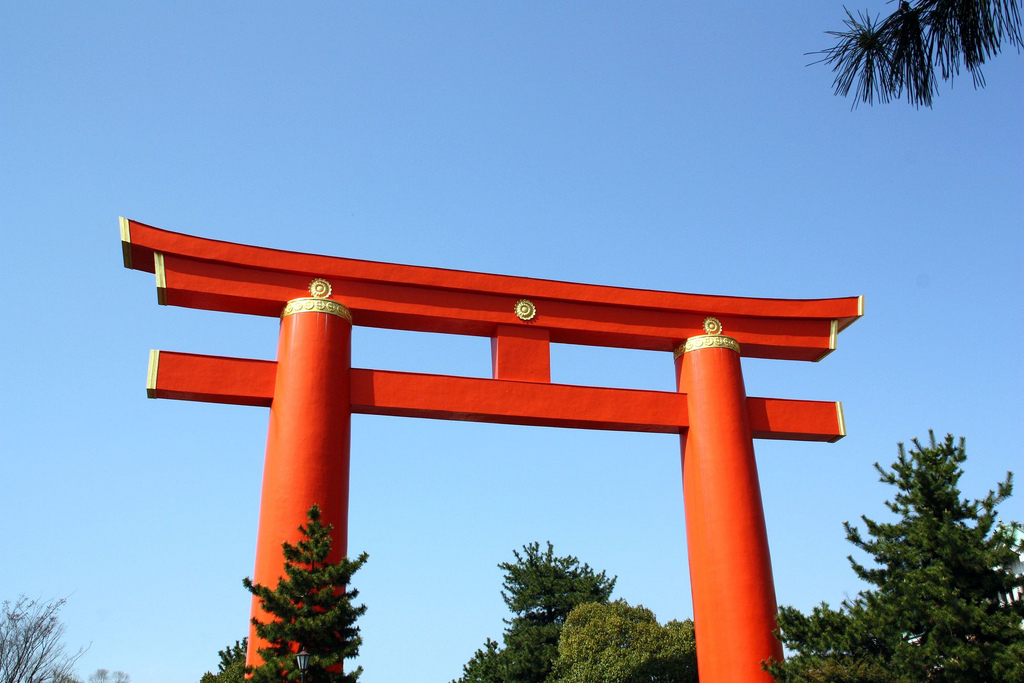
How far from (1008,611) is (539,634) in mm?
18576

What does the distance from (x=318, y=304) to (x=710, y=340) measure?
7650 mm

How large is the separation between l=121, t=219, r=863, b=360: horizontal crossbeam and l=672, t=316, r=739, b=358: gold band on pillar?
0.53 feet

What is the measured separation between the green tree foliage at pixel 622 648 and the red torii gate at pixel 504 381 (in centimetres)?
873

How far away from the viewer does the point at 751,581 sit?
55.0 feet

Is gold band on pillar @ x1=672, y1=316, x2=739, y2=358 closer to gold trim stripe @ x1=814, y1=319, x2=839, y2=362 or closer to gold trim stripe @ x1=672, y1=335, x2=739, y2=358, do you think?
gold trim stripe @ x1=672, y1=335, x2=739, y2=358

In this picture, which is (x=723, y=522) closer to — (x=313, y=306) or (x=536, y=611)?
(x=313, y=306)

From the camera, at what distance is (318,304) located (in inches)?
656

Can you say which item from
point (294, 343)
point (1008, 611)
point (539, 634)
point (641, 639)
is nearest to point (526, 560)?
point (539, 634)

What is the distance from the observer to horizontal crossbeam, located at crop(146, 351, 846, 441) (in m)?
16.1

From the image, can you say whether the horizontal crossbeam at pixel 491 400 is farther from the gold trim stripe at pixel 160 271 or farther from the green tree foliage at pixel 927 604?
the green tree foliage at pixel 927 604

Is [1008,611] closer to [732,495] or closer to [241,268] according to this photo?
[732,495]

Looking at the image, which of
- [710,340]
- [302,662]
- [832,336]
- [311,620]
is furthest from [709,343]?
[302,662]

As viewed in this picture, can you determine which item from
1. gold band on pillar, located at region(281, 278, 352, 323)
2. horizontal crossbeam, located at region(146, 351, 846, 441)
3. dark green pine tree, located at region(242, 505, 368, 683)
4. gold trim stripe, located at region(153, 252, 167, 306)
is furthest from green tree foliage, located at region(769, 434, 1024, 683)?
gold trim stripe, located at region(153, 252, 167, 306)

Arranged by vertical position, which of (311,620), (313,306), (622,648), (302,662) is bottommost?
(302,662)
